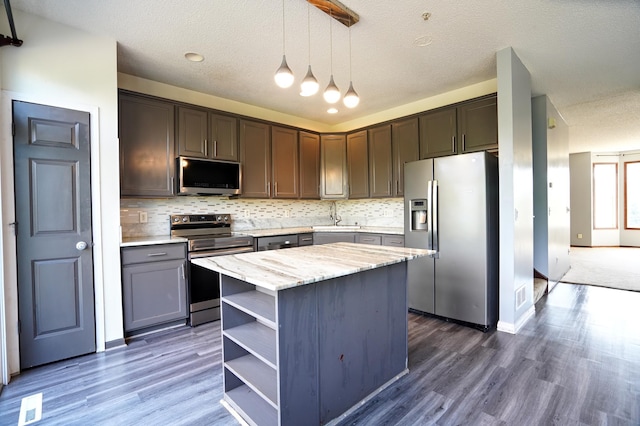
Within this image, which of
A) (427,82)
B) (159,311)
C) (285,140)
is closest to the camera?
(159,311)

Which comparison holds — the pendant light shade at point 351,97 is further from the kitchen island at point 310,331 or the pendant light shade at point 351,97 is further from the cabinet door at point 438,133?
the cabinet door at point 438,133

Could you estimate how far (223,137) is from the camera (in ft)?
12.2

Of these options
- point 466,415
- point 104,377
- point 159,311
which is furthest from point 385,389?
point 159,311

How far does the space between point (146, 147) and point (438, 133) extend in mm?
3402

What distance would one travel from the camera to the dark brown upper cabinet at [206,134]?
3.40 meters

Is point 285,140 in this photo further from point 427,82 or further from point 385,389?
point 385,389

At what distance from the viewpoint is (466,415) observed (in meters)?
1.74

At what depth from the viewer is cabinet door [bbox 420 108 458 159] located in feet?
12.0

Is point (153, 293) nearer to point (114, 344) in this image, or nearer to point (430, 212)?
point (114, 344)

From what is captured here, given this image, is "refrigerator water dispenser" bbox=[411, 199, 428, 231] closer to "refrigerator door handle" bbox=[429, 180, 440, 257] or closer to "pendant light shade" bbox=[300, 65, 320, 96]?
"refrigerator door handle" bbox=[429, 180, 440, 257]

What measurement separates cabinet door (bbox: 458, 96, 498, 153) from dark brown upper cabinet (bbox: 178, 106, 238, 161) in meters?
2.79

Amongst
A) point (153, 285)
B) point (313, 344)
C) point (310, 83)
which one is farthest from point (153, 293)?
point (310, 83)

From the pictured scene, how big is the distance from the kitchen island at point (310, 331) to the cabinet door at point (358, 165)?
2558 mm

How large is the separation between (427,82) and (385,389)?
332 centimetres
